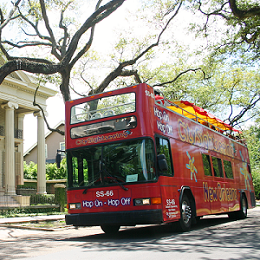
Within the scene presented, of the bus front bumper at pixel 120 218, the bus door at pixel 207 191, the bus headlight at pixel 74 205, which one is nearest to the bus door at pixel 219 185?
the bus door at pixel 207 191

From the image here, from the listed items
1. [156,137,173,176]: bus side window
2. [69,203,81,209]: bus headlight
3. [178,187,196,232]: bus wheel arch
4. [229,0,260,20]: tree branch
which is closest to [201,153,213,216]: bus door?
[178,187,196,232]: bus wheel arch

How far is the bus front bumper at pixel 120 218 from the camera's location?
8.21 meters

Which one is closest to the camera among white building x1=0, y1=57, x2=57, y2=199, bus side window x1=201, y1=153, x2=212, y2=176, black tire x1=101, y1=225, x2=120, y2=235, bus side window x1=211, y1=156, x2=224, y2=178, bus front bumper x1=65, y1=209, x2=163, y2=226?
bus front bumper x1=65, y1=209, x2=163, y2=226

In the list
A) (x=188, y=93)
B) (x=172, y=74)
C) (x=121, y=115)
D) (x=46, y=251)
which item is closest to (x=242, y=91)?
(x=188, y=93)

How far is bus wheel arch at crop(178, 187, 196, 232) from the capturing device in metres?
9.69

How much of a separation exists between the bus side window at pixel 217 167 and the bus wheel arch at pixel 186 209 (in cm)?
289

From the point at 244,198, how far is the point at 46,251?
11684 mm

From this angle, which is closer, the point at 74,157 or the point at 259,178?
the point at 74,157

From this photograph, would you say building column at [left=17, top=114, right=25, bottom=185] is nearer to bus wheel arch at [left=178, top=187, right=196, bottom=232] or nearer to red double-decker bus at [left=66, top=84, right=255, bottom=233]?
red double-decker bus at [left=66, top=84, right=255, bottom=233]

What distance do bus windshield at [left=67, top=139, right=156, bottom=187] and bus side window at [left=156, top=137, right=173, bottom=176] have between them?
41cm

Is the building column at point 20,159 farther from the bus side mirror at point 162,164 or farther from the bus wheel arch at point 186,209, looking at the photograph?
the bus side mirror at point 162,164

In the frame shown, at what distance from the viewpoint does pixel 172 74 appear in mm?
25891

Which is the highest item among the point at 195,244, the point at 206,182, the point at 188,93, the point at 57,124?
the point at 57,124

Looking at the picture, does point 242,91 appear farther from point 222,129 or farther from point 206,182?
point 206,182
